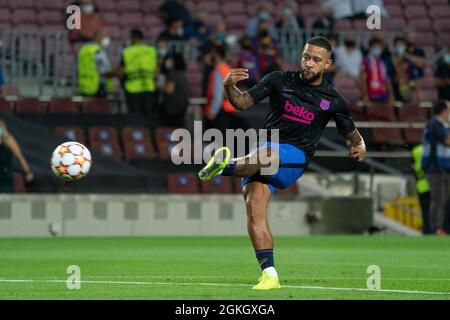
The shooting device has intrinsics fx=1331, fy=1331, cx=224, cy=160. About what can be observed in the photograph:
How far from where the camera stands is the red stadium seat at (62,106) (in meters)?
25.6

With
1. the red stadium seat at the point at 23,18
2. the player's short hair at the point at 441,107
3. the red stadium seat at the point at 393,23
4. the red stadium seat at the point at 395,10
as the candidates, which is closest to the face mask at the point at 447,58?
the red stadium seat at the point at 393,23

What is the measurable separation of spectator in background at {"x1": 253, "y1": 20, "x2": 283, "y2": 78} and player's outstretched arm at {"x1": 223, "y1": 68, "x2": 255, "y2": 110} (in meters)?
15.1

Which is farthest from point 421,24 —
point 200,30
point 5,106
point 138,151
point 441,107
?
point 5,106

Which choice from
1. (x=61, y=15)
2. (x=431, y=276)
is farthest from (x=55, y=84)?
(x=431, y=276)

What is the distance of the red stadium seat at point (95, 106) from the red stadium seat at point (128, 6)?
4.19 m

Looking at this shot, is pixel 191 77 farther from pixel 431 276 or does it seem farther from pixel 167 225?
pixel 431 276

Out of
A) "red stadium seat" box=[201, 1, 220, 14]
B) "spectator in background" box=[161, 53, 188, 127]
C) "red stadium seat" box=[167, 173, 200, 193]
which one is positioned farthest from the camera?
"red stadium seat" box=[201, 1, 220, 14]

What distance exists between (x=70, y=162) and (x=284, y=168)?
3.46m

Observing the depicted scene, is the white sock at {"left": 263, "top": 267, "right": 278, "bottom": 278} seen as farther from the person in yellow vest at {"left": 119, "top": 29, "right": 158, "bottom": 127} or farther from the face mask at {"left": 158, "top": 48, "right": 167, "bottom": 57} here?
the face mask at {"left": 158, "top": 48, "right": 167, "bottom": 57}

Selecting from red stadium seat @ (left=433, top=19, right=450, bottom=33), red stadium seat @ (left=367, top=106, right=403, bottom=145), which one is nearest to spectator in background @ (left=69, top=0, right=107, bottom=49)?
red stadium seat @ (left=367, top=106, right=403, bottom=145)

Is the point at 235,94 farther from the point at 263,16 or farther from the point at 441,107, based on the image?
the point at 263,16

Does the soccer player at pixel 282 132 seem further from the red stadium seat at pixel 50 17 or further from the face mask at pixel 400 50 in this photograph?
the red stadium seat at pixel 50 17

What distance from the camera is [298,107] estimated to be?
12328mm

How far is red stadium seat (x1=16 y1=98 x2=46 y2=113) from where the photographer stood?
25391 millimetres
